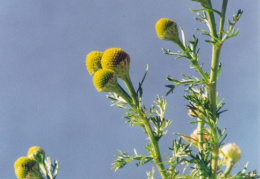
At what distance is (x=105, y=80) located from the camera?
2.38 m

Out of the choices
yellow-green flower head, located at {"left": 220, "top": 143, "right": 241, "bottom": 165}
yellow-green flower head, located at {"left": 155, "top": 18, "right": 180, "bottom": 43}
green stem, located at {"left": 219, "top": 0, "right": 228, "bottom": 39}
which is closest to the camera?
green stem, located at {"left": 219, "top": 0, "right": 228, "bottom": 39}

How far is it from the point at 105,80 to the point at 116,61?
188 mm

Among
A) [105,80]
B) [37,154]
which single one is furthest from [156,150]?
[37,154]

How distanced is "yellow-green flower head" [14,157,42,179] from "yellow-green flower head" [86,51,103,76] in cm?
96

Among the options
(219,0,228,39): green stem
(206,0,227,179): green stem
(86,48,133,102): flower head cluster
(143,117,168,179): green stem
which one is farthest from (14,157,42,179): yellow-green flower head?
(219,0,228,39): green stem

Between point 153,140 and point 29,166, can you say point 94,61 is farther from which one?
point 29,166

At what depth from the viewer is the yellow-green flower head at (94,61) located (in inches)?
101

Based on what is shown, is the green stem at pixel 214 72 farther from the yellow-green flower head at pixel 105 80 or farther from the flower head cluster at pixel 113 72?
the yellow-green flower head at pixel 105 80

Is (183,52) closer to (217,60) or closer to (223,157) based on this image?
(217,60)

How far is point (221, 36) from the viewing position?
2152 millimetres

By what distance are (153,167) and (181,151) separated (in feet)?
1.33

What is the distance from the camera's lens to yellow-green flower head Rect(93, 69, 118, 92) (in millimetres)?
2381

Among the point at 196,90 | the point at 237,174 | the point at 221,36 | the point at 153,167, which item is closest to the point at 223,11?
the point at 221,36

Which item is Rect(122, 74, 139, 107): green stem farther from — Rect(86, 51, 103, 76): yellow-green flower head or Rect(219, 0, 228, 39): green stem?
Rect(219, 0, 228, 39): green stem
